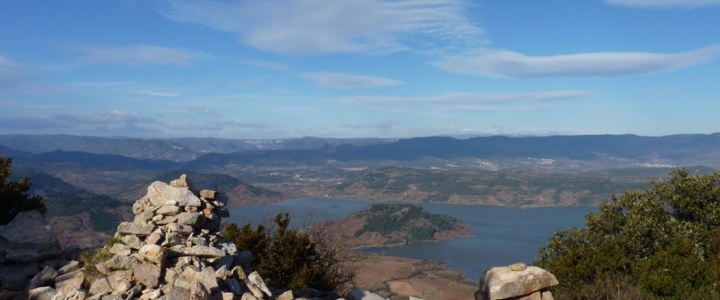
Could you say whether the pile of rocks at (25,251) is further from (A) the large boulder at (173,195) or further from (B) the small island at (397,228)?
(B) the small island at (397,228)

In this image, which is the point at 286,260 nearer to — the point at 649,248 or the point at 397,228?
the point at 649,248

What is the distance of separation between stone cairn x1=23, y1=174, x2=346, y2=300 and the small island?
6071 inches

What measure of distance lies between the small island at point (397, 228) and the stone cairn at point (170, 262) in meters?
154

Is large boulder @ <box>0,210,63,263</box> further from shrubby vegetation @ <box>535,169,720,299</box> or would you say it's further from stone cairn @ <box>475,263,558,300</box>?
shrubby vegetation @ <box>535,169,720,299</box>

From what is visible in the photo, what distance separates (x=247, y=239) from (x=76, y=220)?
481ft

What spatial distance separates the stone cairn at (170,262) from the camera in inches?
549

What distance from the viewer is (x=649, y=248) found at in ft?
91.0

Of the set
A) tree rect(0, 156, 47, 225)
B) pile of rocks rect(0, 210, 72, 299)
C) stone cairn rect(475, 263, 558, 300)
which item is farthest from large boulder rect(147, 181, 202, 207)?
stone cairn rect(475, 263, 558, 300)

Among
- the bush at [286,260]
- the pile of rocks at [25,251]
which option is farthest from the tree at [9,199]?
the bush at [286,260]

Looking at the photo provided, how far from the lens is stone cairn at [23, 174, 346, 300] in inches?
549

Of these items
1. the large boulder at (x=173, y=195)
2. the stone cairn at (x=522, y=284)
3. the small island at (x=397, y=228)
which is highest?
the large boulder at (x=173, y=195)

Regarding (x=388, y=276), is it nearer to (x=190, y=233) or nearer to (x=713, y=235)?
(x=713, y=235)

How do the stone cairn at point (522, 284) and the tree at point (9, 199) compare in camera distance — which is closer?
the stone cairn at point (522, 284)

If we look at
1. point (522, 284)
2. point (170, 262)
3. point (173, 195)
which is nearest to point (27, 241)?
point (173, 195)
